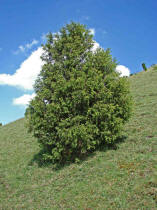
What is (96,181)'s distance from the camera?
9.19m

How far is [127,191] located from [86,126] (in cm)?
424

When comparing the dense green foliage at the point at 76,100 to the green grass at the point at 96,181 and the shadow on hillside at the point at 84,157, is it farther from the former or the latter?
the green grass at the point at 96,181

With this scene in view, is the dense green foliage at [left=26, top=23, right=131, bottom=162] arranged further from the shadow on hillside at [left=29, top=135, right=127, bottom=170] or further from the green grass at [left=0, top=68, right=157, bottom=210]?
the green grass at [left=0, top=68, right=157, bottom=210]

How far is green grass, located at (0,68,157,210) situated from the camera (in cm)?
762

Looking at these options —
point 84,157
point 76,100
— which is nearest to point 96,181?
point 84,157

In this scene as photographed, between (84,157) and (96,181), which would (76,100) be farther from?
(96,181)

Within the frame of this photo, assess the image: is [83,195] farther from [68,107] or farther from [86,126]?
[68,107]

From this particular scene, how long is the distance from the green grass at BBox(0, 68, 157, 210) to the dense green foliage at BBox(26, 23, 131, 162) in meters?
1.16

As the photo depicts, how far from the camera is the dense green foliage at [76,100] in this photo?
11.0 metres

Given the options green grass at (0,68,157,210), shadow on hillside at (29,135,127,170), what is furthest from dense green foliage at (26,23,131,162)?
green grass at (0,68,157,210)

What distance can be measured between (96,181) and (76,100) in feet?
15.2

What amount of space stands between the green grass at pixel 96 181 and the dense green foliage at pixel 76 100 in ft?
3.81

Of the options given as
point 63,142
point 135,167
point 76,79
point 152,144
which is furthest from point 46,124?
point 152,144

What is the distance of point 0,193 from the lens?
1083 centimetres
